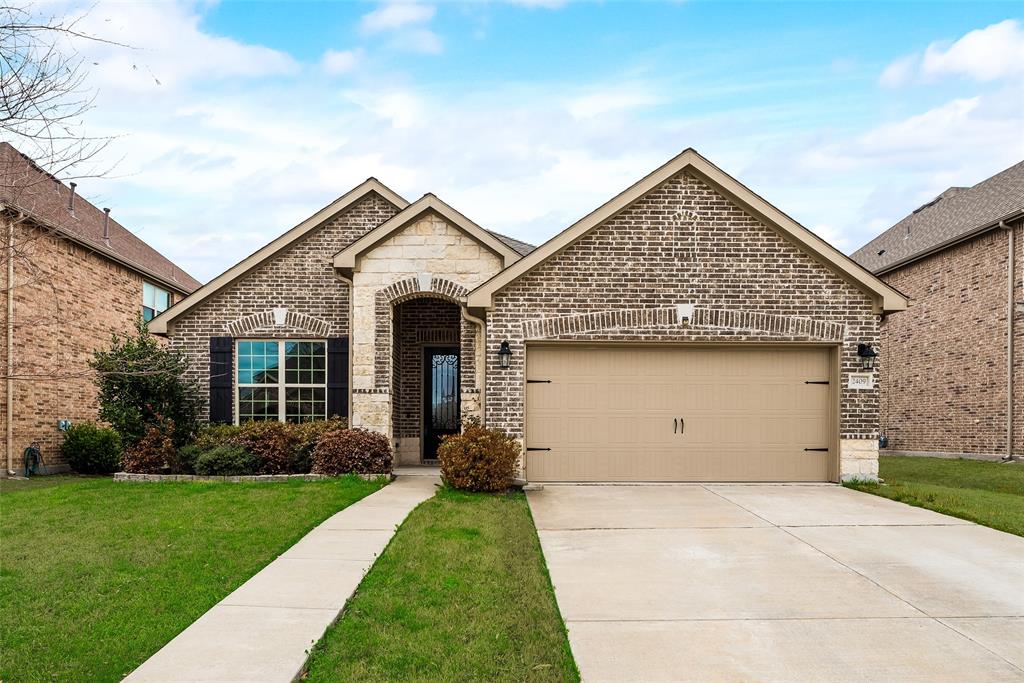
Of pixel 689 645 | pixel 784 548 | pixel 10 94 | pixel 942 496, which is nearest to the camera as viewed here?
pixel 10 94

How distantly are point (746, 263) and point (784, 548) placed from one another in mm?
6111

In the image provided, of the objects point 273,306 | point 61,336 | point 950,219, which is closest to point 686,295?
point 273,306

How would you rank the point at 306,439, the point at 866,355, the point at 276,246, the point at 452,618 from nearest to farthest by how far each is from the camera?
1. the point at 452,618
2. the point at 866,355
3. the point at 306,439
4. the point at 276,246

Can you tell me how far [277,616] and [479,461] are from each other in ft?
20.0

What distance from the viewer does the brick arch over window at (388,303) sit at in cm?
1378

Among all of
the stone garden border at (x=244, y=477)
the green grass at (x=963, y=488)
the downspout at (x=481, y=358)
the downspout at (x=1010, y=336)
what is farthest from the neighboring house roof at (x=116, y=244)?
the downspout at (x=1010, y=336)

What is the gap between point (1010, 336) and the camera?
18.6 metres

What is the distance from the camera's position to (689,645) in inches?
196

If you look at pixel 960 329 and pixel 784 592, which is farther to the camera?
pixel 960 329

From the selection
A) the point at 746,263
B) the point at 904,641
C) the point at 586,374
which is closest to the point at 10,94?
the point at 904,641

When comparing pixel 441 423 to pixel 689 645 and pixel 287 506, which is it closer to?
pixel 287 506

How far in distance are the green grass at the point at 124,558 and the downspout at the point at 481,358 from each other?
2257 millimetres

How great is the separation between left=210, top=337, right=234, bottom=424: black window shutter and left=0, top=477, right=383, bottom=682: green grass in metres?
2.44

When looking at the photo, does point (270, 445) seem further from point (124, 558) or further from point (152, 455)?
point (124, 558)
